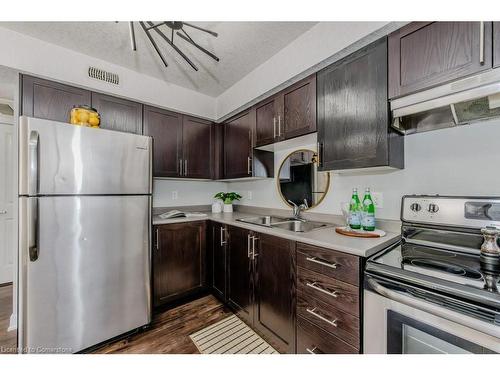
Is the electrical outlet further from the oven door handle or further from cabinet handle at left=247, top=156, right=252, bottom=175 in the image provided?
cabinet handle at left=247, top=156, right=252, bottom=175

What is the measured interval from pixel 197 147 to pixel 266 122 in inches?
41.1

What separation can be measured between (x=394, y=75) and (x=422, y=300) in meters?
1.18

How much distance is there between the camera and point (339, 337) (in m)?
1.13

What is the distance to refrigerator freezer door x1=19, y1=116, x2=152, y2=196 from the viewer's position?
4.42 ft

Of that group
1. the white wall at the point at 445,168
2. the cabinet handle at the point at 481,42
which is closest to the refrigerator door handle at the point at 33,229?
the white wall at the point at 445,168

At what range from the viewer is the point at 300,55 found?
5.74 ft

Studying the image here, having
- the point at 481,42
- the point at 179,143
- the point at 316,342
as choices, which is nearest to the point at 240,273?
the point at 316,342

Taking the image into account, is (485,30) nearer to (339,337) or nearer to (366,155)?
(366,155)

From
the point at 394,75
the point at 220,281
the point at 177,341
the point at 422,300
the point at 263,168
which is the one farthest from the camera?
the point at 263,168

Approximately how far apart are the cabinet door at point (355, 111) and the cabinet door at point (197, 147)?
1604mm

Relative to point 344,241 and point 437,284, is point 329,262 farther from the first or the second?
point 437,284

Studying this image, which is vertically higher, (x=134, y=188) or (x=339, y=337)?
(x=134, y=188)
